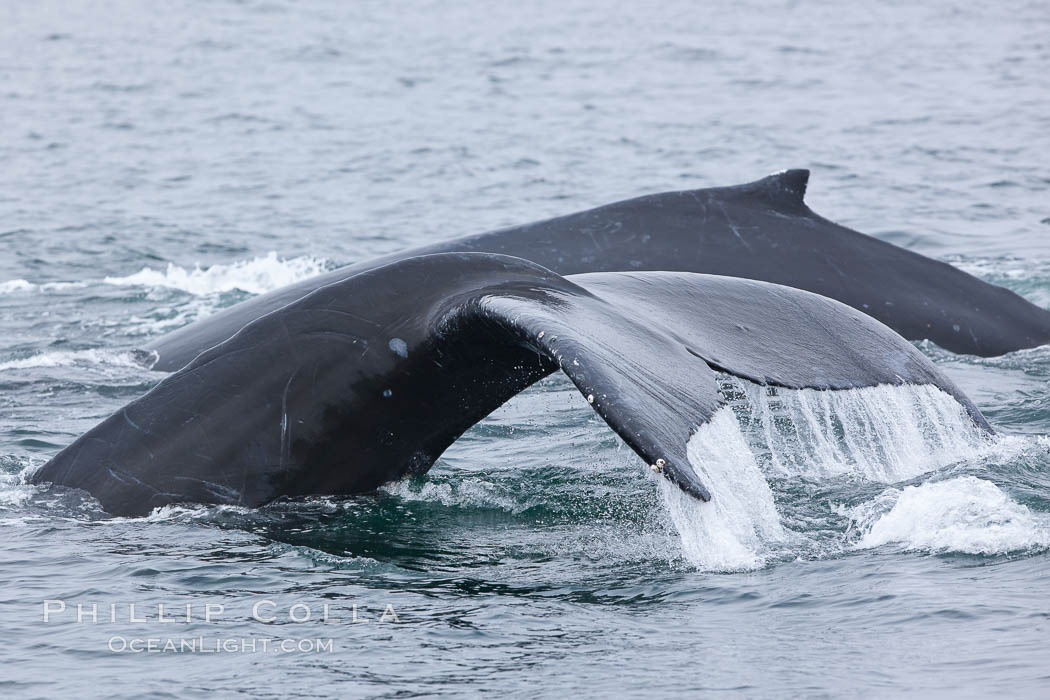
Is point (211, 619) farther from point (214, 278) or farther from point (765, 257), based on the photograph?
point (214, 278)

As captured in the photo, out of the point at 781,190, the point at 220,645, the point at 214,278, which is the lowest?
the point at 220,645

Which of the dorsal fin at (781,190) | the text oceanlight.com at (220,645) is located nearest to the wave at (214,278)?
the dorsal fin at (781,190)

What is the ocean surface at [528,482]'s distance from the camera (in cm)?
501

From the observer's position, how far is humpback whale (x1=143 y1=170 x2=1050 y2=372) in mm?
9320

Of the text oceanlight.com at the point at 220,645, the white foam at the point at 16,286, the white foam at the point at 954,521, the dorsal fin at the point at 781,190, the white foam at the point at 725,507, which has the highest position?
the dorsal fin at the point at 781,190

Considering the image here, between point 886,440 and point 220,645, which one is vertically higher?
Answer: point 886,440

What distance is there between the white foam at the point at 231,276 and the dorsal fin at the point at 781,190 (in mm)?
5196

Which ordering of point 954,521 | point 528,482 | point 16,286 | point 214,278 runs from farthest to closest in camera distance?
point 214,278 < point 16,286 < point 528,482 < point 954,521

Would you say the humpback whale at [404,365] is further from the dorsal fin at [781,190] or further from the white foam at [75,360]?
the white foam at [75,360]

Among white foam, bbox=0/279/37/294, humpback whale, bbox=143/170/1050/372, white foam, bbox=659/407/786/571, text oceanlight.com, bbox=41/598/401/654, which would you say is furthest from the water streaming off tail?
white foam, bbox=0/279/37/294

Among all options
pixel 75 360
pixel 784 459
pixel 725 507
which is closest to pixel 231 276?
pixel 75 360

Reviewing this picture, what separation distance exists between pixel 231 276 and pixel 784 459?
26.5ft

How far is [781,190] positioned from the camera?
9.62 metres

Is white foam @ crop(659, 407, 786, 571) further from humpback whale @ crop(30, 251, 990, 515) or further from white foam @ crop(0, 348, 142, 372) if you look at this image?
white foam @ crop(0, 348, 142, 372)
